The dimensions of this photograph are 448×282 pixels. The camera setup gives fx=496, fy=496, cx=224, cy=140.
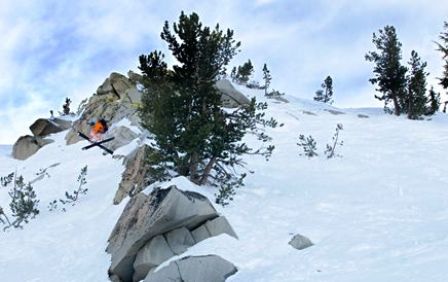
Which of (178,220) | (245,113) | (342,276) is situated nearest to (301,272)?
(342,276)

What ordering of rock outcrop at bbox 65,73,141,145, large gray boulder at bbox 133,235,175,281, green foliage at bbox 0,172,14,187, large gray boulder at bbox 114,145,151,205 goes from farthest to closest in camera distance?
rock outcrop at bbox 65,73,141,145 < green foliage at bbox 0,172,14,187 < large gray boulder at bbox 114,145,151,205 < large gray boulder at bbox 133,235,175,281

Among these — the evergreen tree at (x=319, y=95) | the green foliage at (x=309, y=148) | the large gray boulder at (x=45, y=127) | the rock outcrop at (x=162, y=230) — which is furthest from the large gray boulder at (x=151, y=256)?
the evergreen tree at (x=319, y=95)

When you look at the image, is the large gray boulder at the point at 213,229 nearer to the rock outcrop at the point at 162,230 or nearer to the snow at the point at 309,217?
the rock outcrop at the point at 162,230

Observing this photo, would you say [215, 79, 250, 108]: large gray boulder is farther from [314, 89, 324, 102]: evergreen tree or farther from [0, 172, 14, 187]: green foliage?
[314, 89, 324, 102]: evergreen tree

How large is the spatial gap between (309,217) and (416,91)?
74.0 ft

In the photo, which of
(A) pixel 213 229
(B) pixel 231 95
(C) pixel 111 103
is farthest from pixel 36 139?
(A) pixel 213 229

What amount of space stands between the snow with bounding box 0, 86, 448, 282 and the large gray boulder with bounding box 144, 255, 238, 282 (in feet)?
0.95

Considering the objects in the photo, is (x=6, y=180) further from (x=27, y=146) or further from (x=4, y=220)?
(x=4, y=220)

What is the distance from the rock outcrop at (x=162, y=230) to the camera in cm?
1203

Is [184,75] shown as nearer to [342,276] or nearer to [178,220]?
[178,220]

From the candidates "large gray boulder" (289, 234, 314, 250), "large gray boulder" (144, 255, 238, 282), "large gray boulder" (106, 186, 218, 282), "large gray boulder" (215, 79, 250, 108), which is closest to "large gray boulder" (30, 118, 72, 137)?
"large gray boulder" (215, 79, 250, 108)

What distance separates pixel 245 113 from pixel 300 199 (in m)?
3.37

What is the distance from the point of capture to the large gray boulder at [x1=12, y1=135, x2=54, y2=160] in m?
34.6

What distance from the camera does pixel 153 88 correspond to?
16.5 meters
